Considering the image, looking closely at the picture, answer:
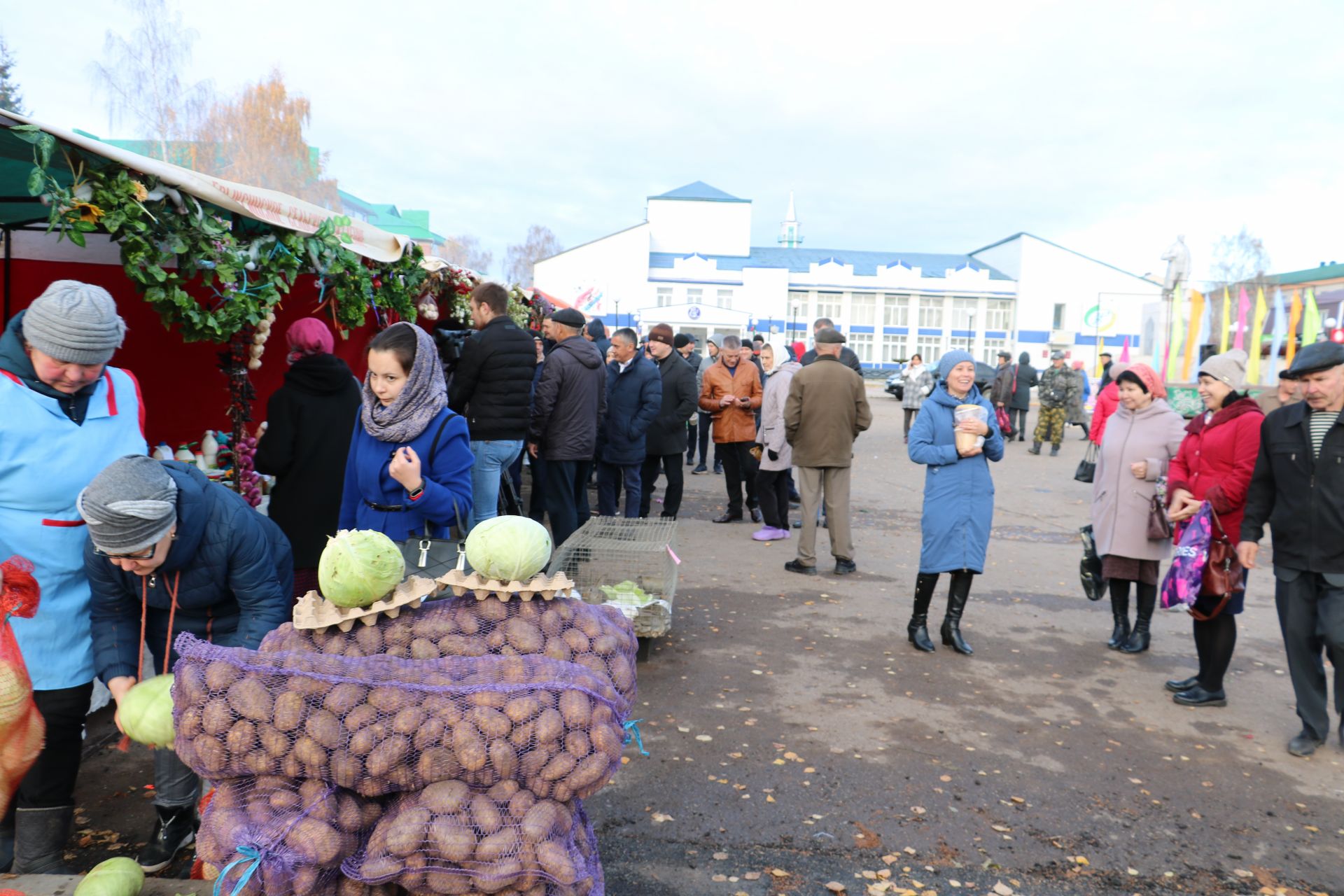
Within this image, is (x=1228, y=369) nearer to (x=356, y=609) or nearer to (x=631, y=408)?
(x=631, y=408)

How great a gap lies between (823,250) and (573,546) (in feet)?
208

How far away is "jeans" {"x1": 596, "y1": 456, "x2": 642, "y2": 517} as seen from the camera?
8.48m

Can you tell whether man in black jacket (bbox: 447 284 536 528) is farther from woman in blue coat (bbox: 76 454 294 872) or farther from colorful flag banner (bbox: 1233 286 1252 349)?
colorful flag banner (bbox: 1233 286 1252 349)

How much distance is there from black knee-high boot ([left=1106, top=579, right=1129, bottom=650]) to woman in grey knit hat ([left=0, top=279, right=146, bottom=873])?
19.5 feet

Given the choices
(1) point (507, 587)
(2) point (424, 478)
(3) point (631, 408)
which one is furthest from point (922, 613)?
(1) point (507, 587)

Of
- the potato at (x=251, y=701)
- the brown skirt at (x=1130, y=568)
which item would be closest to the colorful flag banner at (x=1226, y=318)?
the brown skirt at (x=1130, y=568)

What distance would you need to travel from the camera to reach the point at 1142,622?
19.5ft

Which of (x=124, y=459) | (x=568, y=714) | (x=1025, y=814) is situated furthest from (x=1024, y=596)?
(x=124, y=459)

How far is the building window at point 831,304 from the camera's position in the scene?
2363 inches

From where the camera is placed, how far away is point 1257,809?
3.87 m

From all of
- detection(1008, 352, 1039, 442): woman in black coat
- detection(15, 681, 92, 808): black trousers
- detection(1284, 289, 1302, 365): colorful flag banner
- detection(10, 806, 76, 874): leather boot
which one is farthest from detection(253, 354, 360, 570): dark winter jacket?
detection(1284, 289, 1302, 365): colorful flag banner

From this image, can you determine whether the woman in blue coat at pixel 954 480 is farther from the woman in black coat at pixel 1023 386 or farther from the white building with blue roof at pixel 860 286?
the white building with blue roof at pixel 860 286

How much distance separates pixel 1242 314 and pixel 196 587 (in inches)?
817

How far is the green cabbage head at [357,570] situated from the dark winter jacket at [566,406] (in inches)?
185
